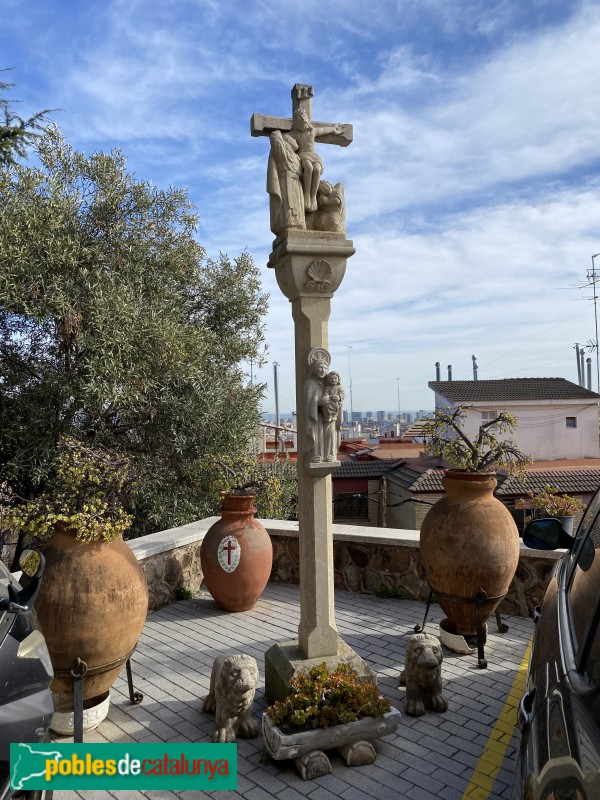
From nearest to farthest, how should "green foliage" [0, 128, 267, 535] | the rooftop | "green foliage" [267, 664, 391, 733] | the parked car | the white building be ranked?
the parked car, "green foliage" [267, 664, 391, 733], "green foliage" [0, 128, 267, 535], the white building, the rooftop

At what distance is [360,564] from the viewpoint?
684 cm

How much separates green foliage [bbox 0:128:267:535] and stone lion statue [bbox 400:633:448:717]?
4584mm

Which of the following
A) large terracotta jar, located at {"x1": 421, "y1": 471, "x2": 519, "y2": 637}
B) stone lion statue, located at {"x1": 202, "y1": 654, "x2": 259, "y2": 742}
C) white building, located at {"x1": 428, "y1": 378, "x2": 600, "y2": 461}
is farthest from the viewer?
white building, located at {"x1": 428, "y1": 378, "x2": 600, "y2": 461}

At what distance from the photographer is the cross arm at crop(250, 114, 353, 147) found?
4.21 metres

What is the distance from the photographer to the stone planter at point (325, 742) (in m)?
3.46

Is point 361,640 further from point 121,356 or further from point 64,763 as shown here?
point 121,356

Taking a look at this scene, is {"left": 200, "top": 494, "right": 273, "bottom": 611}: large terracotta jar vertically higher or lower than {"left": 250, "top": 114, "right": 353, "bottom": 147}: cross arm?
lower

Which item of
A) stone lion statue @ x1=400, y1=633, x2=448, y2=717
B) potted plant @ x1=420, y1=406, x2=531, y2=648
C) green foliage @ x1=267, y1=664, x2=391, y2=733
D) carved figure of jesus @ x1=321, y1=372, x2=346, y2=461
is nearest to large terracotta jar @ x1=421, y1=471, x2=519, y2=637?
potted plant @ x1=420, y1=406, x2=531, y2=648

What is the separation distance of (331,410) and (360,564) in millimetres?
3376

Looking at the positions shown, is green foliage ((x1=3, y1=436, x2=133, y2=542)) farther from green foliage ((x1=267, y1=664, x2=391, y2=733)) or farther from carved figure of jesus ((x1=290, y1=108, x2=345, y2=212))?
carved figure of jesus ((x1=290, y1=108, x2=345, y2=212))

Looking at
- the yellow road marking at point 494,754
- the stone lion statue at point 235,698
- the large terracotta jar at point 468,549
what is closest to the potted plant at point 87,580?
the stone lion statue at point 235,698

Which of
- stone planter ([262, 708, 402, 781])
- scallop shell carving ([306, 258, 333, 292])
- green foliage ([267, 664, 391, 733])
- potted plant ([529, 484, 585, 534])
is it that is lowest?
stone planter ([262, 708, 402, 781])

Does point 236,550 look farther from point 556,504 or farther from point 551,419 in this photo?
point 551,419

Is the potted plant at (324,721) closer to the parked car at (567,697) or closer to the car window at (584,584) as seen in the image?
the parked car at (567,697)
